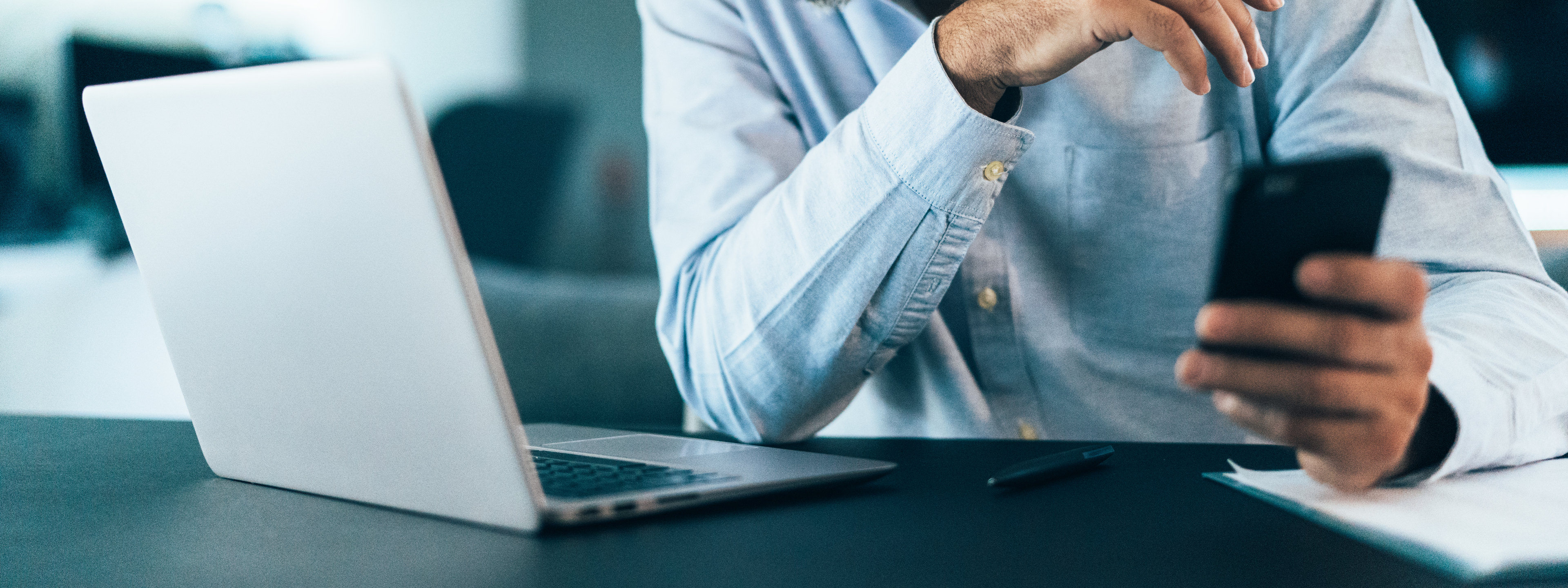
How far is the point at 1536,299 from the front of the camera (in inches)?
24.7

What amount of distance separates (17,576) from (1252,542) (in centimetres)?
49

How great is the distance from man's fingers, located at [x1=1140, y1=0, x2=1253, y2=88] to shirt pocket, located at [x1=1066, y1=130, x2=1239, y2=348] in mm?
309

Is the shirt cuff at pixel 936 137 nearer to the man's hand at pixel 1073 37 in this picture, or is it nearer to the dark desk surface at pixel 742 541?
the man's hand at pixel 1073 37

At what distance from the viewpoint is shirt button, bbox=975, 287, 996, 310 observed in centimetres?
84

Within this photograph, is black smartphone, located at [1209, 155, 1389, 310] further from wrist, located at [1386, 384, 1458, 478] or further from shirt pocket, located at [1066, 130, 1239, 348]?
shirt pocket, located at [1066, 130, 1239, 348]

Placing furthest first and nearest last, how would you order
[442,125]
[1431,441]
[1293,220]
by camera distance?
[442,125] < [1431,441] < [1293,220]

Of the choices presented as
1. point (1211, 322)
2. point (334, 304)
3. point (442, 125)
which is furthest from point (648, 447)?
point (442, 125)

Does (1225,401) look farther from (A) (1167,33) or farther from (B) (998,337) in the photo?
(B) (998,337)

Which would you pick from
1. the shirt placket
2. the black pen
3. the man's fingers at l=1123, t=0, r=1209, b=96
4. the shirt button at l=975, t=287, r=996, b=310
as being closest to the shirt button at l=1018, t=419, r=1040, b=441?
the shirt placket

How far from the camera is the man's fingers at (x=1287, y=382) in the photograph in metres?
0.36

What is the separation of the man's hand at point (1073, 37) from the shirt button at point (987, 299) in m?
0.27

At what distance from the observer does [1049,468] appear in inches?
19.1

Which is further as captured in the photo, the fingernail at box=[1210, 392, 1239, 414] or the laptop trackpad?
the laptop trackpad

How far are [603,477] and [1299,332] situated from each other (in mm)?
323
